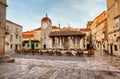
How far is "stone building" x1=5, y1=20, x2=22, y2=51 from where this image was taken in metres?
36.6

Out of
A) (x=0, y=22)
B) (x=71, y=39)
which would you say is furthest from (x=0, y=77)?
(x=71, y=39)

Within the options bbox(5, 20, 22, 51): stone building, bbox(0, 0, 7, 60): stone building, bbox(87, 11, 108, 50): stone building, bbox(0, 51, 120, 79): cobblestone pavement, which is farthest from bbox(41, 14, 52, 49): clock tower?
bbox(0, 51, 120, 79): cobblestone pavement

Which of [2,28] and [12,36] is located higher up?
[12,36]

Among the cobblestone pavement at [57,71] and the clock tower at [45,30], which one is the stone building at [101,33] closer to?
the clock tower at [45,30]

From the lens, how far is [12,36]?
39406 millimetres

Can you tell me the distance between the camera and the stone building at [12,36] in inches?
1442

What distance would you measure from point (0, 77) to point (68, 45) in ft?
98.5

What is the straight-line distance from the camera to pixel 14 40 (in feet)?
133

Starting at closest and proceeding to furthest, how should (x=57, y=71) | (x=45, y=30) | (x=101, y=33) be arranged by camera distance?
(x=57, y=71) < (x=101, y=33) < (x=45, y=30)

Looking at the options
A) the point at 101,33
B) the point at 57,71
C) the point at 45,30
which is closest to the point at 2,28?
the point at 57,71

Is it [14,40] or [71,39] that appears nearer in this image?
[71,39]

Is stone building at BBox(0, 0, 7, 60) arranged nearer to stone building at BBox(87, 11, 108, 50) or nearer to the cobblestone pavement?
the cobblestone pavement

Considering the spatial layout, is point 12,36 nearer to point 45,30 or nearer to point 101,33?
point 45,30

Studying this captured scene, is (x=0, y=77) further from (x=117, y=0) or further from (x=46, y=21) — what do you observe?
(x=46, y=21)
